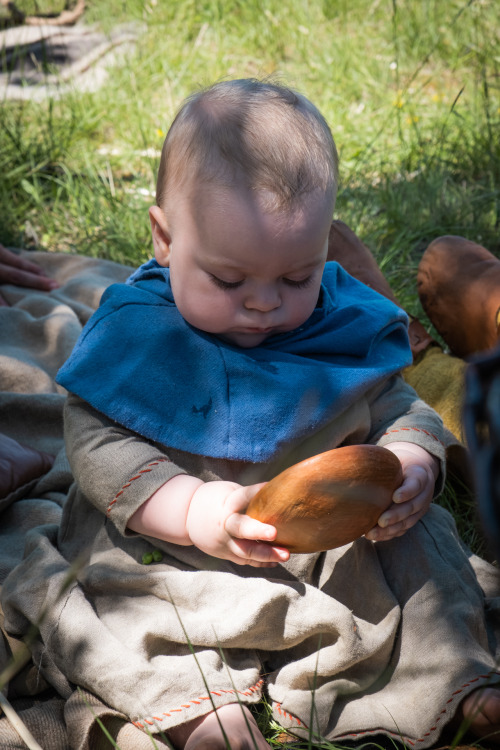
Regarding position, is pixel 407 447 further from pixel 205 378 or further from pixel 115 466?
pixel 115 466

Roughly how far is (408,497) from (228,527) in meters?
0.35

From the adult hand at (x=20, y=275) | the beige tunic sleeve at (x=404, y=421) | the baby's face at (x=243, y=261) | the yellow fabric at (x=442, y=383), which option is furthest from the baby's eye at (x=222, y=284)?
the adult hand at (x=20, y=275)

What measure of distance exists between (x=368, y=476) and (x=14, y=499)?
1137 millimetres

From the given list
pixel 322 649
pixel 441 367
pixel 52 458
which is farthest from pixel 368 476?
pixel 52 458

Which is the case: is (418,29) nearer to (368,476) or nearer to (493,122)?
(493,122)

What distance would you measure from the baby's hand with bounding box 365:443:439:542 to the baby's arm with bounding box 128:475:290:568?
0.21 m

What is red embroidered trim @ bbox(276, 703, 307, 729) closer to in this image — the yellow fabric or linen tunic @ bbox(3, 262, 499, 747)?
linen tunic @ bbox(3, 262, 499, 747)

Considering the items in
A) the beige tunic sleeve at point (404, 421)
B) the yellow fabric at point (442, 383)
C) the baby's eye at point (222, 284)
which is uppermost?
the baby's eye at point (222, 284)

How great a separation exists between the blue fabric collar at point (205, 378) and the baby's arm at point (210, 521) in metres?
0.10

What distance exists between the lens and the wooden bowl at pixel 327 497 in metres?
1.31

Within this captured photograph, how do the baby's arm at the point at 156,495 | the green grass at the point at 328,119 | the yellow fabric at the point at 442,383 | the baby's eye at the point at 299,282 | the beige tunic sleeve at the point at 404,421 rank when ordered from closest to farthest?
the baby's arm at the point at 156,495 → the baby's eye at the point at 299,282 → the beige tunic sleeve at the point at 404,421 → the yellow fabric at the point at 442,383 → the green grass at the point at 328,119

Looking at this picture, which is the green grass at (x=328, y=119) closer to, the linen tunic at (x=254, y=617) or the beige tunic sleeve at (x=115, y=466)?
the linen tunic at (x=254, y=617)

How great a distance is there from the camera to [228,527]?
141 cm

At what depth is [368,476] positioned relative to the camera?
53.1 inches
